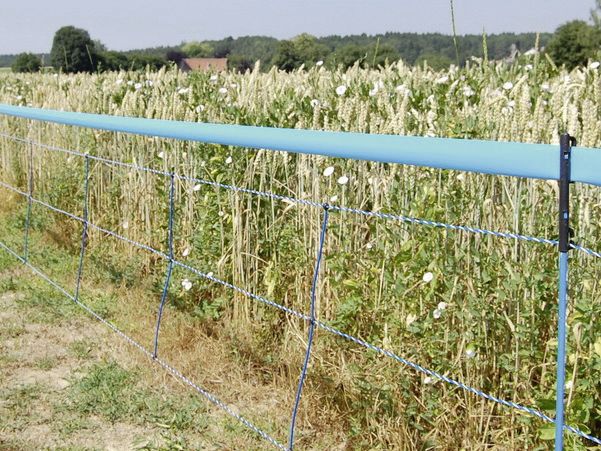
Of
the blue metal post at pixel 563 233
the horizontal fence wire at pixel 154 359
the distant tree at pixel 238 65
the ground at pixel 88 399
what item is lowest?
the ground at pixel 88 399

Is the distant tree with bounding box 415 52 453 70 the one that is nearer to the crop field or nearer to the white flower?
the crop field

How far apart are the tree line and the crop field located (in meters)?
0.26

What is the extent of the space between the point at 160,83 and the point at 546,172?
4845 millimetres

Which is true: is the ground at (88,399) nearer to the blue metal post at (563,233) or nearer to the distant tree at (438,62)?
the blue metal post at (563,233)

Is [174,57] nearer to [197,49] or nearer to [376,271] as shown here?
[376,271]

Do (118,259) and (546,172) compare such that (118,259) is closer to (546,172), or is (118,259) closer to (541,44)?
(541,44)

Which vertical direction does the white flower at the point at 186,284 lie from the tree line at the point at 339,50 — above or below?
below

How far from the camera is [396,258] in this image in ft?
9.89

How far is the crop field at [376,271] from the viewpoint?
107 inches

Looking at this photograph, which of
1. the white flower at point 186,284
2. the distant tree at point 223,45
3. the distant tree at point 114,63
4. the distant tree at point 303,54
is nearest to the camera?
the white flower at point 186,284

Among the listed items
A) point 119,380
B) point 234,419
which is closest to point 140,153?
point 119,380

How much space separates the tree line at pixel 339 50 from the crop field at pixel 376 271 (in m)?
0.26

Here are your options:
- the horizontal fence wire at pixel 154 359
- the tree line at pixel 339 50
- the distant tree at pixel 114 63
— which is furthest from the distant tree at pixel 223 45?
the horizontal fence wire at pixel 154 359

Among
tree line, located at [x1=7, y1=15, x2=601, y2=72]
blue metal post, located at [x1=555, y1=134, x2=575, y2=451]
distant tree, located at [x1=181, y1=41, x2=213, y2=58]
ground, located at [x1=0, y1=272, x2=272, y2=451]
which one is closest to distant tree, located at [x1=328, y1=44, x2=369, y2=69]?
tree line, located at [x1=7, y1=15, x2=601, y2=72]
